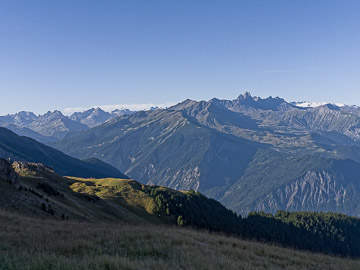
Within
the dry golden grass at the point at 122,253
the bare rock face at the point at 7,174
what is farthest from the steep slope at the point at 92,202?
the dry golden grass at the point at 122,253

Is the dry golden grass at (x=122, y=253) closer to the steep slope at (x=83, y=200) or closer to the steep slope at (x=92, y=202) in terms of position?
the steep slope at (x=92, y=202)

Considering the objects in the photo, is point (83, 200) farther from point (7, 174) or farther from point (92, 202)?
point (7, 174)

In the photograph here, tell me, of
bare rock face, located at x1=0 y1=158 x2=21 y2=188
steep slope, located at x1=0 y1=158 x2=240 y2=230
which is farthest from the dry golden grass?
bare rock face, located at x1=0 y1=158 x2=21 y2=188

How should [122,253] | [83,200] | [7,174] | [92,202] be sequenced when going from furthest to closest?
[92,202]
[83,200]
[7,174]
[122,253]

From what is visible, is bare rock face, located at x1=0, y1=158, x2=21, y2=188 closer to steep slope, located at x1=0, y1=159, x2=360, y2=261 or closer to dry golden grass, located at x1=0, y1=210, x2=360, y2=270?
steep slope, located at x1=0, y1=159, x2=360, y2=261

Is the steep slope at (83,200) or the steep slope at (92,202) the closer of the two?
the steep slope at (92,202)

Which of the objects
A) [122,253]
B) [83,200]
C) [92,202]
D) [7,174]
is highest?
[122,253]

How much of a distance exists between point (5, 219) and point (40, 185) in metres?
40.8

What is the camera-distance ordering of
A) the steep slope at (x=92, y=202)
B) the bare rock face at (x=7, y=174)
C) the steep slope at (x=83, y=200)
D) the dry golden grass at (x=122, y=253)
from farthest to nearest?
the bare rock face at (x=7, y=174) → the steep slope at (x=83, y=200) → the steep slope at (x=92, y=202) → the dry golden grass at (x=122, y=253)

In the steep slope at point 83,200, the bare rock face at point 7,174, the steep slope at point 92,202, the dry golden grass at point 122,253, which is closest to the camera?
the dry golden grass at point 122,253

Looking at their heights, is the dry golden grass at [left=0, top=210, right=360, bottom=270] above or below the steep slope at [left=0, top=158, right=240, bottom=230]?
above

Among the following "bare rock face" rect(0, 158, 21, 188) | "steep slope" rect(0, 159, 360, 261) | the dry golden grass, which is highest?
the dry golden grass

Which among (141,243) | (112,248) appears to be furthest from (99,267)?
(141,243)

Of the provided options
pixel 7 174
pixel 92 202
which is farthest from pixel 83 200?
pixel 7 174
